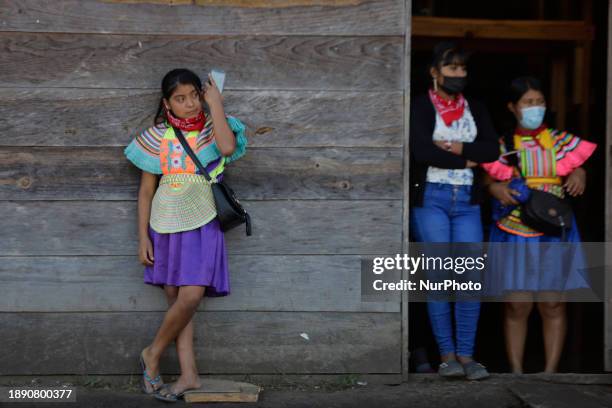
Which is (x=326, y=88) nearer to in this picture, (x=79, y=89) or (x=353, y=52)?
(x=353, y=52)

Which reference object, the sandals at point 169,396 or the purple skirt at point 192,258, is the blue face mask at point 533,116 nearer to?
the purple skirt at point 192,258

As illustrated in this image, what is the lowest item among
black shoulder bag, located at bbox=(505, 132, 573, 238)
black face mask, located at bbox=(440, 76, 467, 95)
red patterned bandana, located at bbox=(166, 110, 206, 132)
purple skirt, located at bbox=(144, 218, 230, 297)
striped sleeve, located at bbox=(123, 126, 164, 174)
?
purple skirt, located at bbox=(144, 218, 230, 297)

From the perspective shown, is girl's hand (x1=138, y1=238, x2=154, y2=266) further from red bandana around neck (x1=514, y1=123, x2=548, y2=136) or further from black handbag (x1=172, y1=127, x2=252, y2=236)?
red bandana around neck (x1=514, y1=123, x2=548, y2=136)

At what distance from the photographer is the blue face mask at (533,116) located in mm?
4367

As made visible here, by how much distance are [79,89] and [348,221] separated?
1455 mm

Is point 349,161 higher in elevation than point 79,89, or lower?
lower

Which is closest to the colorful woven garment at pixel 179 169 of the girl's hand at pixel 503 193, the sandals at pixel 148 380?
the sandals at pixel 148 380

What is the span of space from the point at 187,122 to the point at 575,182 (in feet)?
6.89

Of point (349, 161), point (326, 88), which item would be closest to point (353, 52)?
point (326, 88)

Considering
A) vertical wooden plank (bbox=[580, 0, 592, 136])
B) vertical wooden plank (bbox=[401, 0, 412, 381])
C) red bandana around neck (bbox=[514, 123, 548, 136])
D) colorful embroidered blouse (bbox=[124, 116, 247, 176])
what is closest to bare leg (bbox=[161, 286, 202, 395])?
colorful embroidered blouse (bbox=[124, 116, 247, 176])

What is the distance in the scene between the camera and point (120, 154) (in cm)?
397

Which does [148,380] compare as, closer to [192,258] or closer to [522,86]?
[192,258]

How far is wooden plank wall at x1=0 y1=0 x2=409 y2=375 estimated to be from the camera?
12.9 ft

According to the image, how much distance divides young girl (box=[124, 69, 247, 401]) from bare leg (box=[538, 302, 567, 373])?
1.77m
